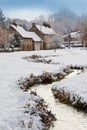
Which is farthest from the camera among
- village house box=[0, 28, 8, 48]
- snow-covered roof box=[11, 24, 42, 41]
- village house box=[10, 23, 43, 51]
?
snow-covered roof box=[11, 24, 42, 41]

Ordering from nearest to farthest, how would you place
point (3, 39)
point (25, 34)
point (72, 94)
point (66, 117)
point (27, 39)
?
point (66, 117)
point (72, 94)
point (3, 39)
point (27, 39)
point (25, 34)

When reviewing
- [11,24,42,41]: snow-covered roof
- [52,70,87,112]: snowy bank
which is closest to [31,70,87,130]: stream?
[52,70,87,112]: snowy bank

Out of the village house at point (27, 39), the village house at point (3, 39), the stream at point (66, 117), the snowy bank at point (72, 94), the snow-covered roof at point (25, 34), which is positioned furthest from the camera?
the snow-covered roof at point (25, 34)

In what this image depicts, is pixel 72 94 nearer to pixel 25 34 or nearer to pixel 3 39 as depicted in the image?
pixel 3 39

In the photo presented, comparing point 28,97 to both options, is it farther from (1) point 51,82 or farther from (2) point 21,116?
(1) point 51,82

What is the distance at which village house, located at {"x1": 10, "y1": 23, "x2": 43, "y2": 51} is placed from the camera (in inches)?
3950

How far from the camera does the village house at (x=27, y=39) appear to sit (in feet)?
329

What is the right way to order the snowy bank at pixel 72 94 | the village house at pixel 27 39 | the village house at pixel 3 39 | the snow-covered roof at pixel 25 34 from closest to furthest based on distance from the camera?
the snowy bank at pixel 72 94 < the village house at pixel 3 39 < the village house at pixel 27 39 < the snow-covered roof at pixel 25 34

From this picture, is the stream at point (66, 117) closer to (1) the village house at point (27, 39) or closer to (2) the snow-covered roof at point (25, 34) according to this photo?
(1) the village house at point (27, 39)

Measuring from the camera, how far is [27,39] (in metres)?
104

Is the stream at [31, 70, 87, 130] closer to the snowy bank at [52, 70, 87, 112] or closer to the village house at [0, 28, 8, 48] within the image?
the snowy bank at [52, 70, 87, 112]

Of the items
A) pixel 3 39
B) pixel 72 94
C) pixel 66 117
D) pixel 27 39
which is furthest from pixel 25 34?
pixel 66 117

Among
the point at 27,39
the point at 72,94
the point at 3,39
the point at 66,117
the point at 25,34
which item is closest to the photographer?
the point at 66,117

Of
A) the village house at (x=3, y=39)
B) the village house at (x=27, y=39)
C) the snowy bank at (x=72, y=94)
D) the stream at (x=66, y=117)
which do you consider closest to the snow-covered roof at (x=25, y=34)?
the village house at (x=27, y=39)
